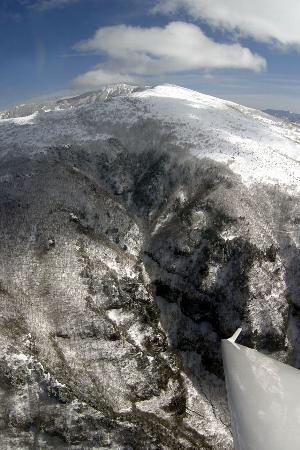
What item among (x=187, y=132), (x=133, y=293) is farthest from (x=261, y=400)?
(x=187, y=132)

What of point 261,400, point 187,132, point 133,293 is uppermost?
point 187,132

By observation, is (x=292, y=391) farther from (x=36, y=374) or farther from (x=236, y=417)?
(x=36, y=374)

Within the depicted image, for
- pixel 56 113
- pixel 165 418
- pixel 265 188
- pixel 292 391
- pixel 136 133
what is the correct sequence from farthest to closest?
pixel 56 113, pixel 136 133, pixel 265 188, pixel 165 418, pixel 292 391

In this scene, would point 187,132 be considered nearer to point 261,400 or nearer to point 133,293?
point 133,293

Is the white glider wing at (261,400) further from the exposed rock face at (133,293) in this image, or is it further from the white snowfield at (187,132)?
the white snowfield at (187,132)

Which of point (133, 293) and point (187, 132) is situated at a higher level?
point (187, 132)

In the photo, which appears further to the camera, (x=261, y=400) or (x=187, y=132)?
(x=187, y=132)

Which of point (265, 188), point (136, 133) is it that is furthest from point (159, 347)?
point (136, 133)
